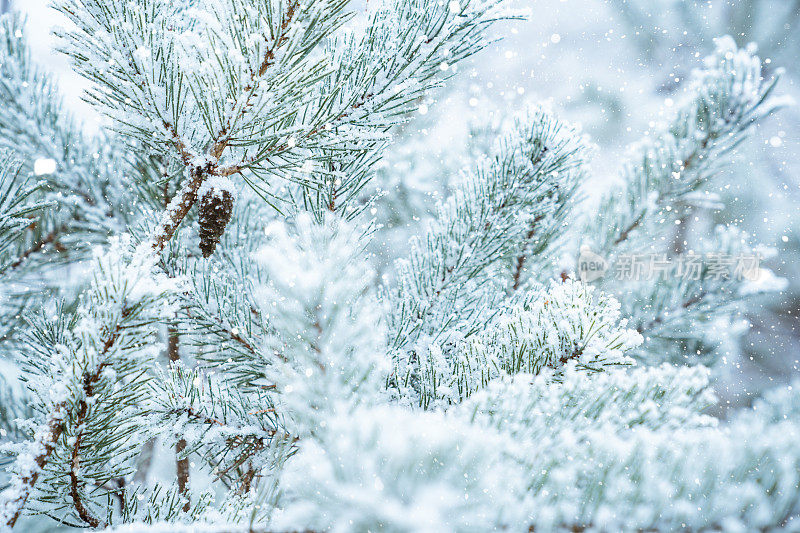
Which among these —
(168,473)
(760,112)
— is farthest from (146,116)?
(168,473)

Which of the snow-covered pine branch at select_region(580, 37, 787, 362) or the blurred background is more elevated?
the blurred background

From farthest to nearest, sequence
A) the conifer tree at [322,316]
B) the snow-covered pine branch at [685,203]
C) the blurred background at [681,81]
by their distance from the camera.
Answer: the blurred background at [681,81] < the snow-covered pine branch at [685,203] < the conifer tree at [322,316]

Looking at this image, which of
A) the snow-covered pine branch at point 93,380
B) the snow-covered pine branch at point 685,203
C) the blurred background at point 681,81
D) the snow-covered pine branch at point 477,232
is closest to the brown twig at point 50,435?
the snow-covered pine branch at point 93,380

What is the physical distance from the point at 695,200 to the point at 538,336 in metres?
0.44

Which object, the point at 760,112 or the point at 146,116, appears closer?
the point at 146,116

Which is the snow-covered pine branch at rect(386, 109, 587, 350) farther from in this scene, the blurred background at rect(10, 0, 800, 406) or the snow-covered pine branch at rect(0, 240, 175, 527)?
the blurred background at rect(10, 0, 800, 406)

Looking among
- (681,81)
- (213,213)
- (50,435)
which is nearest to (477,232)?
(213,213)

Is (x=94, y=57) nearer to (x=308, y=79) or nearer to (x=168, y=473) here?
(x=308, y=79)

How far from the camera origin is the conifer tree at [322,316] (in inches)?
6.3

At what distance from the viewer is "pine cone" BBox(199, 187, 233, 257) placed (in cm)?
28

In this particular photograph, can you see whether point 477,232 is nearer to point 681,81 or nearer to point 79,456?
point 79,456

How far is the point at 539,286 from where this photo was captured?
15.7 inches

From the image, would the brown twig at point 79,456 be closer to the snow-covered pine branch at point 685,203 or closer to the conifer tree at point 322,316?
the conifer tree at point 322,316

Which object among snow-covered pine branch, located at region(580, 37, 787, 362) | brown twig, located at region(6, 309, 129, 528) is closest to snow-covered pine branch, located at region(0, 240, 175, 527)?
brown twig, located at region(6, 309, 129, 528)
